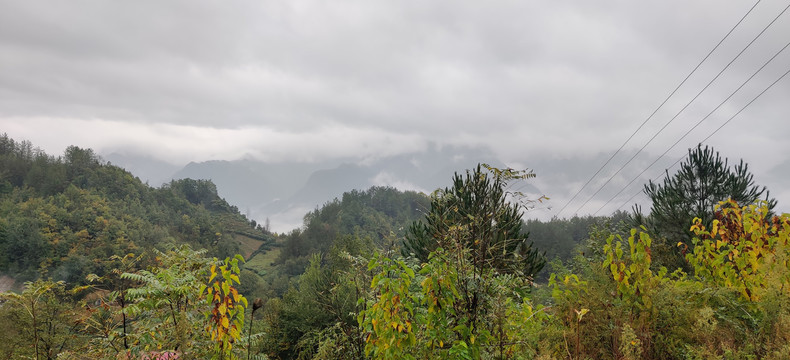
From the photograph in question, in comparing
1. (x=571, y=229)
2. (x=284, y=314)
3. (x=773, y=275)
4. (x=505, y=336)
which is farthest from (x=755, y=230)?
(x=571, y=229)

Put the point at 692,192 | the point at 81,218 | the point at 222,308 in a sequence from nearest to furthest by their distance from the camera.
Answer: the point at 222,308
the point at 692,192
the point at 81,218

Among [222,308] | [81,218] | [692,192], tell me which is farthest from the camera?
[81,218]

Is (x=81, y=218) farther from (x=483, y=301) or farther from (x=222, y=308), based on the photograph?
(x=483, y=301)

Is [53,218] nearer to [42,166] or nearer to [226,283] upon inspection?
[42,166]

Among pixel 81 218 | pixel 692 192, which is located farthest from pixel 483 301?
pixel 81 218

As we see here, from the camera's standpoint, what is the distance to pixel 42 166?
89.8 meters

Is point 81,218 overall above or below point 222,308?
below

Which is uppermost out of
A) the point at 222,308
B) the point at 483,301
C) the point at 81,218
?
the point at 483,301

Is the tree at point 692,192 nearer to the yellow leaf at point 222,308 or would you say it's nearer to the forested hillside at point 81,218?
the yellow leaf at point 222,308

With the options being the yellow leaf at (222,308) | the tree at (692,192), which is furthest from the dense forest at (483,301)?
the tree at (692,192)

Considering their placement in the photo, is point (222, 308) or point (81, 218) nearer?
point (222, 308)

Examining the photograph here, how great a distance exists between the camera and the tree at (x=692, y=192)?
16688mm

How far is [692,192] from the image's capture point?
1778cm

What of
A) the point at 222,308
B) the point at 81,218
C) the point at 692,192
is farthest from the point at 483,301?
the point at 81,218
